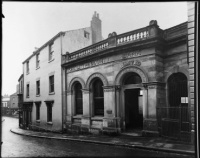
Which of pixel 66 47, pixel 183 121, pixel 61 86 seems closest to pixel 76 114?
pixel 61 86

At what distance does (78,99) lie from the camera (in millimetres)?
14898

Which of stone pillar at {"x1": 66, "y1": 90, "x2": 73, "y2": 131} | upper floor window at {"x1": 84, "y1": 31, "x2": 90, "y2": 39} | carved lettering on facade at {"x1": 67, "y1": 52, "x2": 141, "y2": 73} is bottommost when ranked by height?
stone pillar at {"x1": 66, "y1": 90, "x2": 73, "y2": 131}

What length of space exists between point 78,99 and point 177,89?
7.80 m

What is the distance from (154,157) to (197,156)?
4.39 m

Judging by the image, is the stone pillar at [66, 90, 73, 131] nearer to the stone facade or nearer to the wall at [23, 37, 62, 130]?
the stone facade

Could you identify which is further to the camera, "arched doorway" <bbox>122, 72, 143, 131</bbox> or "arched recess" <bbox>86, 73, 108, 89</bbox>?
"arched recess" <bbox>86, 73, 108, 89</bbox>

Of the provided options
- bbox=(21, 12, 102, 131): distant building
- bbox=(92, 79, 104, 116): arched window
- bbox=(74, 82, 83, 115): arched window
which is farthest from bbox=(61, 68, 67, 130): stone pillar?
bbox=(92, 79, 104, 116): arched window

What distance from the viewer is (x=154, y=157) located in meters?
6.93

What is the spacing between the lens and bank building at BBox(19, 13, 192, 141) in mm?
9734

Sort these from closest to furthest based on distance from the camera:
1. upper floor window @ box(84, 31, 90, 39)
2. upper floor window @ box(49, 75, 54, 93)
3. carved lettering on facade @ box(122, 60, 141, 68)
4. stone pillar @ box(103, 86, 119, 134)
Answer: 1. carved lettering on facade @ box(122, 60, 141, 68)
2. stone pillar @ box(103, 86, 119, 134)
3. upper floor window @ box(49, 75, 54, 93)
4. upper floor window @ box(84, 31, 90, 39)

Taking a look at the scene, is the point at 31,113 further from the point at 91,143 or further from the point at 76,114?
the point at 91,143

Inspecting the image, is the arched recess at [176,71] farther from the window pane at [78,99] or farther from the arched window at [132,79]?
the window pane at [78,99]

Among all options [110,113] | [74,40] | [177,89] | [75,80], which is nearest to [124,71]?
→ [110,113]

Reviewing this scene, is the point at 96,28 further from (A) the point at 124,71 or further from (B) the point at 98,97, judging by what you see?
(A) the point at 124,71
